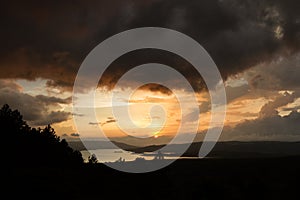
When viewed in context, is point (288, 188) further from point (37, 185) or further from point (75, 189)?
point (37, 185)

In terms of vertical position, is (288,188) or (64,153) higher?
(64,153)

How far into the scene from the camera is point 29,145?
8438 centimetres

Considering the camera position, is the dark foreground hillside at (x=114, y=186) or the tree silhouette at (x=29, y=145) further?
the tree silhouette at (x=29, y=145)

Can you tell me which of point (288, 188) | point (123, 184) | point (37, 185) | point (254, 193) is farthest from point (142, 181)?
point (288, 188)

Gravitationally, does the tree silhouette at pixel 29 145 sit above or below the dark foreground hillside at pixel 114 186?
above

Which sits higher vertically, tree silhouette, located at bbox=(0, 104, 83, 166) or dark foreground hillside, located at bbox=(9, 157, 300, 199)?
tree silhouette, located at bbox=(0, 104, 83, 166)

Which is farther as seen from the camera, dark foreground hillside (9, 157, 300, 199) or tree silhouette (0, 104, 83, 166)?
tree silhouette (0, 104, 83, 166)

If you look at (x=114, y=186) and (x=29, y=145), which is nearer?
(x=114, y=186)

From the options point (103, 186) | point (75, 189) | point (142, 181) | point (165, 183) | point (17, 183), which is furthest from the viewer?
point (165, 183)

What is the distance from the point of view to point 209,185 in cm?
9731

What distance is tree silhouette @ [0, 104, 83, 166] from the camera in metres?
77.8

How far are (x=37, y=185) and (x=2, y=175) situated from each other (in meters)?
5.45

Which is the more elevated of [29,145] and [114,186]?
[29,145]

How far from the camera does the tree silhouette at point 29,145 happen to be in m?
77.8
